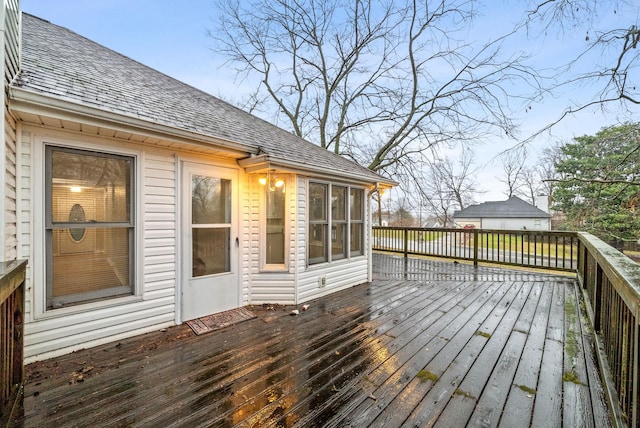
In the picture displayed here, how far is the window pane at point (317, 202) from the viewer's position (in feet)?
15.1

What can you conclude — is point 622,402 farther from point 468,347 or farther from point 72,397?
point 72,397

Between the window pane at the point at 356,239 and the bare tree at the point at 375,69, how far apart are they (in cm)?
749

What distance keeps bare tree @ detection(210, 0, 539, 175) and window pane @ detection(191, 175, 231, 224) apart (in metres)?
9.75

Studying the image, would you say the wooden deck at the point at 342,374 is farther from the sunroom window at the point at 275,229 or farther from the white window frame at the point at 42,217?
the sunroom window at the point at 275,229

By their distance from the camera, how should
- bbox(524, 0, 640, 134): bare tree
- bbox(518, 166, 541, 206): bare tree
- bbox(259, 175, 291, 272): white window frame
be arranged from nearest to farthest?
bbox(524, 0, 640, 134): bare tree, bbox(259, 175, 291, 272): white window frame, bbox(518, 166, 541, 206): bare tree

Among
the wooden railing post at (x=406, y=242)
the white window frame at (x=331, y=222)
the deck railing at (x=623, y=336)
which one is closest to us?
the deck railing at (x=623, y=336)

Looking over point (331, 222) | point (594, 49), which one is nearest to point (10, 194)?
point (331, 222)

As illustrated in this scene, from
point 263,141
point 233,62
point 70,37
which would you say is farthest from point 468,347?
point 233,62

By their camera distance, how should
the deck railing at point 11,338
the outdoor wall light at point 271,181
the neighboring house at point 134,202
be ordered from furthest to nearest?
the outdoor wall light at point 271,181 < the neighboring house at point 134,202 < the deck railing at point 11,338

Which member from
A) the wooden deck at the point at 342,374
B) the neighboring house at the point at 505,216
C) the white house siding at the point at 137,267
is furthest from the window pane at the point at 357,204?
the neighboring house at the point at 505,216

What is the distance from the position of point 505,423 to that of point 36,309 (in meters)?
4.00

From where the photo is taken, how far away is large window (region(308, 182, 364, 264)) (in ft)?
15.3

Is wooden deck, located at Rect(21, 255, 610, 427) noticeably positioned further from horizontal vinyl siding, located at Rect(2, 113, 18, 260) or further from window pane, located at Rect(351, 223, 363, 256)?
window pane, located at Rect(351, 223, 363, 256)

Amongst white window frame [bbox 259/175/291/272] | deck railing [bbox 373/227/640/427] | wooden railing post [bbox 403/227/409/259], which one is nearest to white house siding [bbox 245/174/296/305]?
white window frame [bbox 259/175/291/272]
